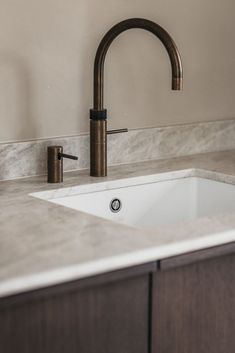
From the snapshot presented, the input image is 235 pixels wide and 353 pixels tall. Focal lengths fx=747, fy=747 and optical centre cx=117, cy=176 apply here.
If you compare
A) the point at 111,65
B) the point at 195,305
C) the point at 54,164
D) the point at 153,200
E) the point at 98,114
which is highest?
the point at 111,65

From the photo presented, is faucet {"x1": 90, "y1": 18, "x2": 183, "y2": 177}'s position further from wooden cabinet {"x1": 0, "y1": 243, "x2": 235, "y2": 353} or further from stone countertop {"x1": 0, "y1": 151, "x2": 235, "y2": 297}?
wooden cabinet {"x1": 0, "y1": 243, "x2": 235, "y2": 353}

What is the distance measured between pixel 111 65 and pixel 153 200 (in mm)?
398

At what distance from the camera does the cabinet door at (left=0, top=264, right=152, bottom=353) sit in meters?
1.25

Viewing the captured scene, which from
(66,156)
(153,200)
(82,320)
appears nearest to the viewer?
(82,320)

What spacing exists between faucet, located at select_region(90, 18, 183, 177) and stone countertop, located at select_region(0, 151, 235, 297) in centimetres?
26

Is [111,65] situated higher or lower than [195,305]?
higher

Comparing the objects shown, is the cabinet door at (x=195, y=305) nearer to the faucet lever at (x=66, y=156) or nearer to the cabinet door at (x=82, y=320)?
the cabinet door at (x=82, y=320)

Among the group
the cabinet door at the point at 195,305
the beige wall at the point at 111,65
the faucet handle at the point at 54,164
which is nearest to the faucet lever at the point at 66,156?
the faucet handle at the point at 54,164

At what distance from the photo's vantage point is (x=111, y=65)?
6.88ft

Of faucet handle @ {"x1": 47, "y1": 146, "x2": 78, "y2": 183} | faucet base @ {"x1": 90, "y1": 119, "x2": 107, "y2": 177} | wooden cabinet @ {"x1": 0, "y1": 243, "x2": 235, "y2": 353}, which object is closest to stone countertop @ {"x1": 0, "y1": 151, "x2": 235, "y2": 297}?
wooden cabinet @ {"x1": 0, "y1": 243, "x2": 235, "y2": 353}

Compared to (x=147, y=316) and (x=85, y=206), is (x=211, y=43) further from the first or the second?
(x=147, y=316)

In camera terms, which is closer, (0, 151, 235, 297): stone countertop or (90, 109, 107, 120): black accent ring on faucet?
(0, 151, 235, 297): stone countertop

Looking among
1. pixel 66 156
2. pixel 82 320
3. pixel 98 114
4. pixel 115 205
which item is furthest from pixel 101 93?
pixel 82 320

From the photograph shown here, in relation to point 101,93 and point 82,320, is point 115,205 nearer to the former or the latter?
point 101,93
